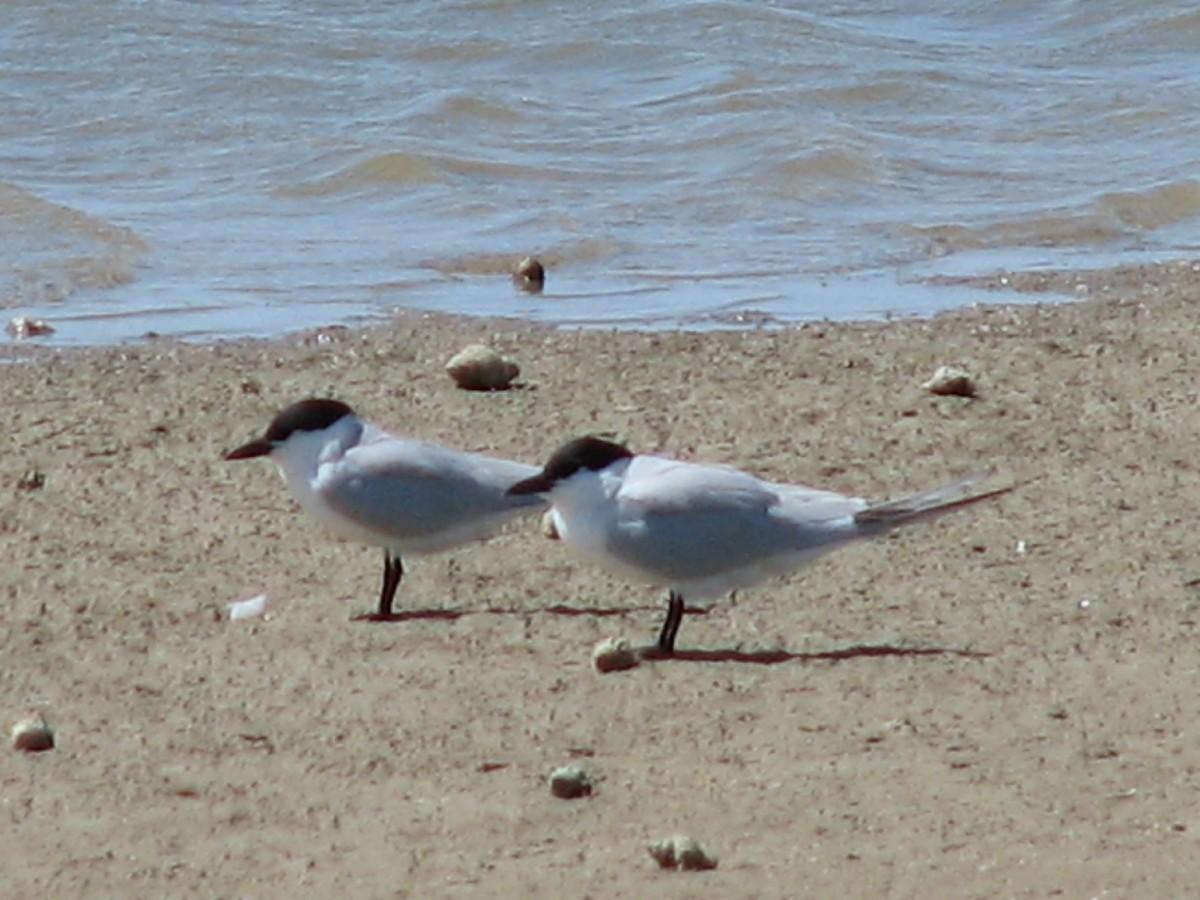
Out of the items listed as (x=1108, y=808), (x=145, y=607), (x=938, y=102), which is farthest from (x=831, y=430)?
(x=938, y=102)

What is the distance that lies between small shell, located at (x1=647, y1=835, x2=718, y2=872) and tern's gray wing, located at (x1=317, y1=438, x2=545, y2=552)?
1.56 metres

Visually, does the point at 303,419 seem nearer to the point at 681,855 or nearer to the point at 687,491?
the point at 687,491

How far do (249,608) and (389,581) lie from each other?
1.08 feet

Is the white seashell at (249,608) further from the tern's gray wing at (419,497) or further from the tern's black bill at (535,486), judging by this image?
the tern's black bill at (535,486)

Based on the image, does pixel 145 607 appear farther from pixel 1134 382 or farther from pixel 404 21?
pixel 404 21

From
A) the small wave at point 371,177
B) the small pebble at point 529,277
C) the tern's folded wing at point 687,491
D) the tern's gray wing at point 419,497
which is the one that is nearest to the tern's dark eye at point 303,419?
the tern's gray wing at point 419,497

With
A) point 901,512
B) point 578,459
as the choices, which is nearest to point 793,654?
point 901,512

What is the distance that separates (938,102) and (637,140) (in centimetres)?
204

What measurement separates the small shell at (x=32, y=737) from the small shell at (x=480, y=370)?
298cm

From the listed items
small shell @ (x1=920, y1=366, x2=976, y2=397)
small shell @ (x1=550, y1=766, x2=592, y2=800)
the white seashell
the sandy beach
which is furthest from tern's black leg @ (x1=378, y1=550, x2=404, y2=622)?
small shell @ (x1=920, y1=366, x2=976, y2=397)

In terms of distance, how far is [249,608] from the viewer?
5.93 meters

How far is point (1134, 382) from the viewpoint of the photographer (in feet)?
25.8

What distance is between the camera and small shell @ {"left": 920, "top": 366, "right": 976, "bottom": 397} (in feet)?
25.1

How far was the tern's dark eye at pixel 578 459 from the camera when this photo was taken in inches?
223
